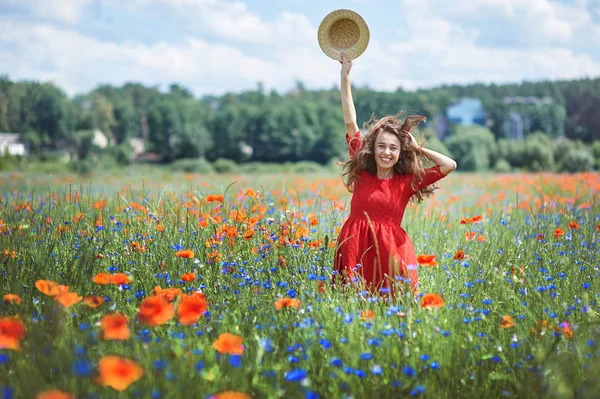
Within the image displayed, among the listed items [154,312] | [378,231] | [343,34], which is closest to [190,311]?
[154,312]

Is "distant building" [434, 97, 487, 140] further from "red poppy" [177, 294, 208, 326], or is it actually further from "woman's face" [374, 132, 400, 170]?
"red poppy" [177, 294, 208, 326]

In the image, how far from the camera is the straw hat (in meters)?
4.07

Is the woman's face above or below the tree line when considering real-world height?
below

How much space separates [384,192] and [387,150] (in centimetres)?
27

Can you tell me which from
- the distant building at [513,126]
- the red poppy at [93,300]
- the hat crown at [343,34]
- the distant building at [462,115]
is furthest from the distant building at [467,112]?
the red poppy at [93,300]

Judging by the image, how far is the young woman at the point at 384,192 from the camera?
149 inches

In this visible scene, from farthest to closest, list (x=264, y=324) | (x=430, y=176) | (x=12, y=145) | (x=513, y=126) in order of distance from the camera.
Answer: (x=513, y=126) < (x=12, y=145) < (x=430, y=176) < (x=264, y=324)

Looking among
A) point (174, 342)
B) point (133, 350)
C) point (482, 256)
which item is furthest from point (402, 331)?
point (482, 256)

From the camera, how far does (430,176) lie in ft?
12.9

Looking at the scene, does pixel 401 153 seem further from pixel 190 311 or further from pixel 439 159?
pixel 190 311

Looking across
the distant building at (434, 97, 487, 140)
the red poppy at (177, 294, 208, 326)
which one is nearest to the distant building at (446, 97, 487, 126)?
the distant building at (434, 97, 487, 140)

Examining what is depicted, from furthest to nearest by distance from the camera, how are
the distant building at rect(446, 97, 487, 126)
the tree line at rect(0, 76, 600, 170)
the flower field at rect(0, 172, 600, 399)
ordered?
the distant building at rect(446, 97, 487, 126)
the tree line at rect(0, 76, 600, 170)
the flower field at rect(0, 172, 600, 399)

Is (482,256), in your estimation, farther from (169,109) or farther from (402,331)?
(169,109)

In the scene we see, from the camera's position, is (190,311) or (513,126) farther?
(513,126)
